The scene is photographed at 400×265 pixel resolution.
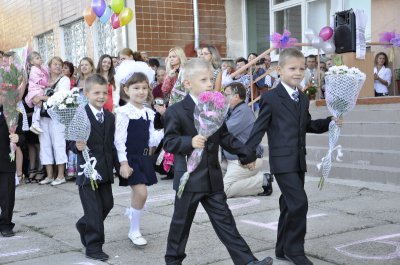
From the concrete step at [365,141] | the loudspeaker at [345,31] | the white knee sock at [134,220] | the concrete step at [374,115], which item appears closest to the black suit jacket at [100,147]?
the white knee sock at [134,220]

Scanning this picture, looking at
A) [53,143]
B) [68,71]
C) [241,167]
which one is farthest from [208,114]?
[68,71]

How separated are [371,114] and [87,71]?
4.50m

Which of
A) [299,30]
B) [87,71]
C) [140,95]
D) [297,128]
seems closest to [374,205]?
[297,128]

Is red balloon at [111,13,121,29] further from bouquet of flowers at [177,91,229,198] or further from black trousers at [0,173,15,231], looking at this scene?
bouquet of flowers at [177,91,229,198]

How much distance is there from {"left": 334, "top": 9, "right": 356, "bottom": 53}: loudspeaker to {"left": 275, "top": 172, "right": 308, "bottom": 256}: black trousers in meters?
7.11

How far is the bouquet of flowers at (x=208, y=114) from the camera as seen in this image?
3.76 meters

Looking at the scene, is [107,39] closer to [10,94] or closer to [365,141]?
[365,141]

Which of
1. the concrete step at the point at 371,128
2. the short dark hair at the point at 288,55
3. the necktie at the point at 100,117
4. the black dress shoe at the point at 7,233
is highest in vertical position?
the short dark hair at the point at 288,55

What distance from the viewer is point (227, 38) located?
15.3m

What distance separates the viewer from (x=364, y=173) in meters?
7.72

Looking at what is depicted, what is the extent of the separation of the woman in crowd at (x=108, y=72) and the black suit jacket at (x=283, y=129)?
4.76 metres

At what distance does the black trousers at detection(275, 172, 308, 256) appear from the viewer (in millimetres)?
4203

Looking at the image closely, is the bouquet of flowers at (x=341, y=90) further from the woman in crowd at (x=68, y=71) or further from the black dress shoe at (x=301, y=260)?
the woman in crowd at (x=68, y=71)

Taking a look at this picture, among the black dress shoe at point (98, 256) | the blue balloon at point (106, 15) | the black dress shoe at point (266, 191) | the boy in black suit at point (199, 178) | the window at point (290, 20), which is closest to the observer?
the boy in black suit at point (199, 178)
